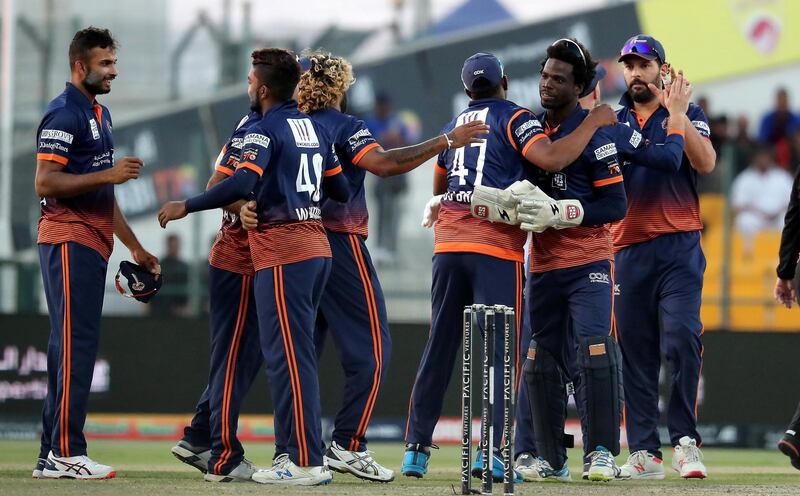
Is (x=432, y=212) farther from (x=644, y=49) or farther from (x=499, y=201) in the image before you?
(x=644, y=49)

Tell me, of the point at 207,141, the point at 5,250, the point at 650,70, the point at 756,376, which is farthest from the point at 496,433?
the point at 207,141

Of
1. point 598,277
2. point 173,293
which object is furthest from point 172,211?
point 173,293

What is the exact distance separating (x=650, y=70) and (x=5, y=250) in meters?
8.78

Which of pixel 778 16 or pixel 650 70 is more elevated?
pixel 778 16

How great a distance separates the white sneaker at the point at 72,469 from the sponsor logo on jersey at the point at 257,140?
1.98 meters

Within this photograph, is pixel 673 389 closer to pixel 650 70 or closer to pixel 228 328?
pixel 650 70

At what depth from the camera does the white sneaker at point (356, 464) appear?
7.65m

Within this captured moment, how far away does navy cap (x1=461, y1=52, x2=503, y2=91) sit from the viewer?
295 inches

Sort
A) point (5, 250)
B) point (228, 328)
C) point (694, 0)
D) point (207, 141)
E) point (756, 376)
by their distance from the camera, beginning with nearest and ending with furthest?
point (228, 328)
point (756, 376)
point (5, 250)
point (207, 141)
point (694, 0)

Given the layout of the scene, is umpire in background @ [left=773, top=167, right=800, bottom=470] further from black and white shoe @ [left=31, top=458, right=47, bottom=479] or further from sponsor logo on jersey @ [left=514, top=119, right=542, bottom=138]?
black and white shoe @ [left=31, top=458, right=47, bottom=479]

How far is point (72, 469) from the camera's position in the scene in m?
7.43

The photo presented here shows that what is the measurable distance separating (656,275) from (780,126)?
1047cm

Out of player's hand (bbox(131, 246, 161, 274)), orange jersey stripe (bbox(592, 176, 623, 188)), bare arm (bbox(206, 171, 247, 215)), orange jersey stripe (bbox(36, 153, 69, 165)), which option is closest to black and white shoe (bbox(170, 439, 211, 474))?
player's hand (bbox(131, 246, 161, 274))

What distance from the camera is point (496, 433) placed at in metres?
7.12
